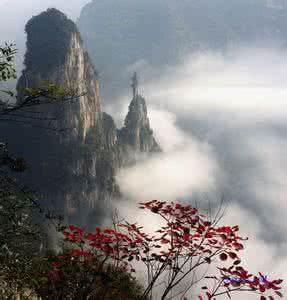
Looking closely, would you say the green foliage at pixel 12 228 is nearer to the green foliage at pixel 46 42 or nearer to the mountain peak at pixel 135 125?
the green foliage at pixel 46 42

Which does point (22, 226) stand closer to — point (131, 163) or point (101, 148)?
point (101, 148)

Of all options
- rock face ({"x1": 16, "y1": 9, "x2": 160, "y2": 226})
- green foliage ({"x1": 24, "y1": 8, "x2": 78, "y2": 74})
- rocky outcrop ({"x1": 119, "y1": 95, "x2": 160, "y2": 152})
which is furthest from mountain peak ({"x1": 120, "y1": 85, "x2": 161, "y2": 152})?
green foliage ({"x1": 24, "y1": 8, "x2": 78, "y2": 74})

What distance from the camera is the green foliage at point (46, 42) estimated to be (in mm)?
103500

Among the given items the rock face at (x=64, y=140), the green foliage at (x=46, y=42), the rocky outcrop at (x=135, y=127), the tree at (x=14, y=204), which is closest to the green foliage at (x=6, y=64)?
the tree at (x=14, y=204)

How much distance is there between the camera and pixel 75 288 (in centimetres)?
671

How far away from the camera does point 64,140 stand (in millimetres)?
103250

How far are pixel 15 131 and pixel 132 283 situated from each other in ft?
309

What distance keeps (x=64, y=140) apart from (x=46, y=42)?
23683 millimetres

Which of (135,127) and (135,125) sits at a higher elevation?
(135,125)

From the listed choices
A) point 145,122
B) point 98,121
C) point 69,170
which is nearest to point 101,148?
point 98,121

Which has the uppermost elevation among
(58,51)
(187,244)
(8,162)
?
(58,51)

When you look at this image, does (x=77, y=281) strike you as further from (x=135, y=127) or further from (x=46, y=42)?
(x=135, y=127)

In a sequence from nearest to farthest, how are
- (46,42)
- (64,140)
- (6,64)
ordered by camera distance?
(6,64), (64,140), (46,42)

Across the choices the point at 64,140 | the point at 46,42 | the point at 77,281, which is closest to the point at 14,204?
the point at 77,281
